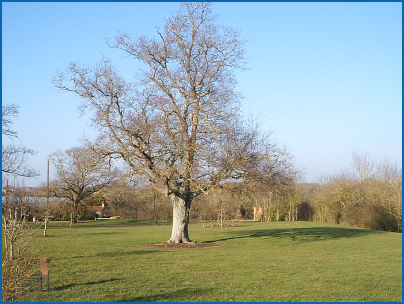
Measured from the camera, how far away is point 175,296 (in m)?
7.80

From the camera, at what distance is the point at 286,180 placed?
19062 mm

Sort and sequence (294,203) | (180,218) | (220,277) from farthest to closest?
(294,203) → (180,218) → (220,277)

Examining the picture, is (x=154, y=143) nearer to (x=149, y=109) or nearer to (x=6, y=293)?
(x=149, y=109)

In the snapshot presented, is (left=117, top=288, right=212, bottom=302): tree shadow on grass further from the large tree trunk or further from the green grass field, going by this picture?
the large tree trunk

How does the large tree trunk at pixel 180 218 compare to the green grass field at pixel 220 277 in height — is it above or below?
above

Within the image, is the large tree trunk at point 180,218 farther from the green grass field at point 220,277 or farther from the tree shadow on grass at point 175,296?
the tree shadow on grass at point 175,296

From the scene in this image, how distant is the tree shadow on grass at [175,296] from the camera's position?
24.6ft

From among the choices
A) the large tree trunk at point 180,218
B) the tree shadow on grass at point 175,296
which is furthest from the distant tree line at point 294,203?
the tree shadow on grass at point 175,296

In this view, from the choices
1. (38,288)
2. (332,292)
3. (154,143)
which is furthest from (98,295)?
(154,143)

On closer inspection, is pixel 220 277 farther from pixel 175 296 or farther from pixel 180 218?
pixel 180 218

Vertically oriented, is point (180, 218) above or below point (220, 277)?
above

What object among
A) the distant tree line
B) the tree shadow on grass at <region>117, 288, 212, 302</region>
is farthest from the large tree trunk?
the tree shadow on grass at <region>117, 288, 212, 302</region>

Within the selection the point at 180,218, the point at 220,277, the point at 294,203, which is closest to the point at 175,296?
the point at 220,277

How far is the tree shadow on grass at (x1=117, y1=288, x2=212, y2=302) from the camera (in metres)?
7.51
